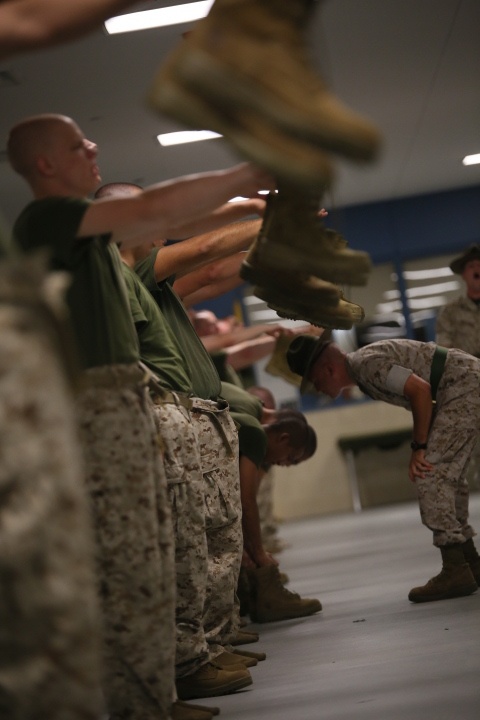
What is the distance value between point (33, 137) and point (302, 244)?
696mm

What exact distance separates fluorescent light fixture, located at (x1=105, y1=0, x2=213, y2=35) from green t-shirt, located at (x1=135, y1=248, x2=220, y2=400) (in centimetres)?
372

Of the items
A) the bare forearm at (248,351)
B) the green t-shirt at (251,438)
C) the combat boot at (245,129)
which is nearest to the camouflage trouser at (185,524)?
the combat boot at (245,129)

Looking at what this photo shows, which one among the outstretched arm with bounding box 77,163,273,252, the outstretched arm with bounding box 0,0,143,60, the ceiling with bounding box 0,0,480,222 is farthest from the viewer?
the ceiling with bounding box 0,0,480,222

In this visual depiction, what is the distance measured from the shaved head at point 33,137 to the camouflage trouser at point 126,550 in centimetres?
52

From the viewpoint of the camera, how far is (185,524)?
3145 millimetres

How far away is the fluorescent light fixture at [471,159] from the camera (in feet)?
41.6

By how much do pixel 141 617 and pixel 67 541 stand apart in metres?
0.95

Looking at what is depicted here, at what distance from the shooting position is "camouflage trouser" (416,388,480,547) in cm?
465

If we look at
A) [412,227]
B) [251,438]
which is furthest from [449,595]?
[412,227]

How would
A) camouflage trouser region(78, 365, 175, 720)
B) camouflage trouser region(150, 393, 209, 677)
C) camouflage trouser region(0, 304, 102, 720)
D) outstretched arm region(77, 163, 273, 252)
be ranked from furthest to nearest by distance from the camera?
camouflage trouser region(150, 393, 209, 677) → camouflage trouser region(78, 365, 175, 720) → outstretched arm region(77, 163, 273, 252) → camouflage trouser region(0, 304, 102, 720)

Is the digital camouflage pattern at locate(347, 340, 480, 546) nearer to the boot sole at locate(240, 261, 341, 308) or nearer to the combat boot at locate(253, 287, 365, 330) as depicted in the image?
the combat boot at locate(253, 287, 365, 330)

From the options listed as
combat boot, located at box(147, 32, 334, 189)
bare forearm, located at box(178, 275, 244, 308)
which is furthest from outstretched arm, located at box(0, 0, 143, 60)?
bare forearm, located at box(178, 275, 244, 308)

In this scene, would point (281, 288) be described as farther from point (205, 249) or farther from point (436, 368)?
point (436, 368)

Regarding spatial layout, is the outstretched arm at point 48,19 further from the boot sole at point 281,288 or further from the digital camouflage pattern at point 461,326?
the digital camouflage pattern at point 461,326
